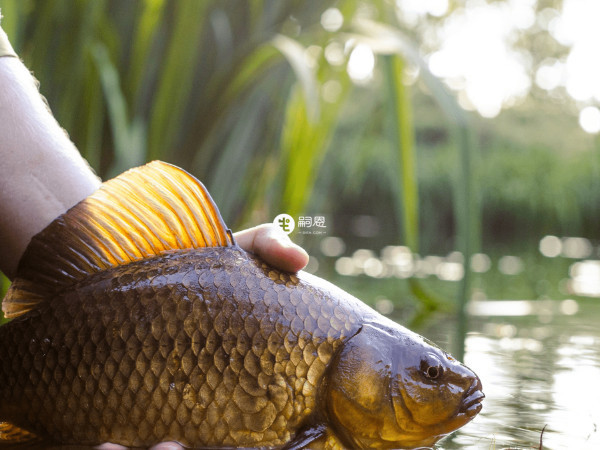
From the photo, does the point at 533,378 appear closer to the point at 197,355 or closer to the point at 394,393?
the point at 394,393

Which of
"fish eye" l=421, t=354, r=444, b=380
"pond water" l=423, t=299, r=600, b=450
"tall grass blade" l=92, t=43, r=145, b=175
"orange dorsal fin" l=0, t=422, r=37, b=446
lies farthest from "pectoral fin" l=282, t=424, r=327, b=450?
"tall grass blade" l=92, t=43, r=145, b=175

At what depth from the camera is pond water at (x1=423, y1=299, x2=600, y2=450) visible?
167 cm

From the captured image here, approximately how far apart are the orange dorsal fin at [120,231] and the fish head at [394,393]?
37 cm

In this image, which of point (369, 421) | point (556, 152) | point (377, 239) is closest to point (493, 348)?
point (369, 421)

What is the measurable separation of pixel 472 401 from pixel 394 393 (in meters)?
0.16

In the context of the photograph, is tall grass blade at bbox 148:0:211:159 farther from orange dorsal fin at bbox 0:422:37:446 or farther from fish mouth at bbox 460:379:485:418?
fish mouth at bbox 460:379:485:418

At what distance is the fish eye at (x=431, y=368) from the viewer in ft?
4.84

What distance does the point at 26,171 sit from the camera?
6.48 ft

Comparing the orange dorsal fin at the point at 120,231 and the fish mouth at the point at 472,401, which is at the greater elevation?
the orange dorsal fin at the point at 120,231

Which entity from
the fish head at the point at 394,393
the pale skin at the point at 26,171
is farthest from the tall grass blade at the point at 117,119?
the fish head at the point at 394,393

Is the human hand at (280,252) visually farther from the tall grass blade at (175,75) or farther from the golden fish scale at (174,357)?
the tall grass blade at (175,75)

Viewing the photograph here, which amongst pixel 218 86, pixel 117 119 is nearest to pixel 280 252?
pixel 117 119

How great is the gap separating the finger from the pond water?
A: 19.1 inches

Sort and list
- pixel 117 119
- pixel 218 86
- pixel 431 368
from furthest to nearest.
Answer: pixel 218 86
pixel 117 119
pixel 431 368
